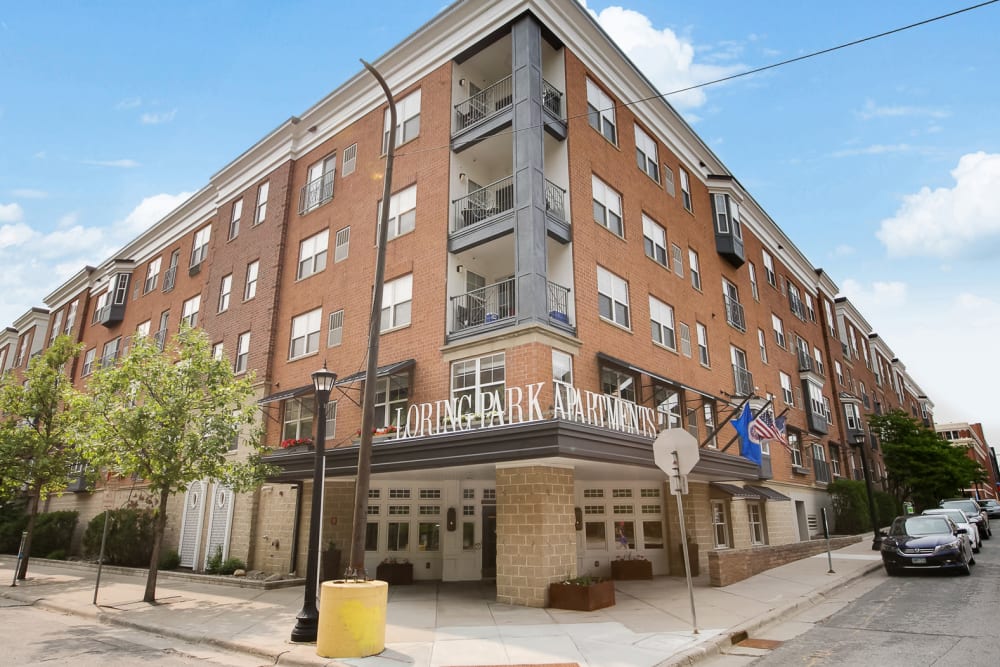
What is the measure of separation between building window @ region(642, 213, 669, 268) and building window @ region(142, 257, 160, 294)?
86.7ft

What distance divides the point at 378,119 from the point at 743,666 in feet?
67.2

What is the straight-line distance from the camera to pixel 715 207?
92.8ft

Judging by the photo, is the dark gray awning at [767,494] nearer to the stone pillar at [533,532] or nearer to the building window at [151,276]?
the stone pillar at [533,532]

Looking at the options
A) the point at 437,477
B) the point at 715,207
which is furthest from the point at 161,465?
the point at 715,207

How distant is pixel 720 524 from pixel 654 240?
1109 cm

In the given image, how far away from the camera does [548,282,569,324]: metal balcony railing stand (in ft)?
52.9

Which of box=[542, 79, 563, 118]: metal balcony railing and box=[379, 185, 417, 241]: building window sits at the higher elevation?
box=[542, 79, 563, 118]: metal balcony railing

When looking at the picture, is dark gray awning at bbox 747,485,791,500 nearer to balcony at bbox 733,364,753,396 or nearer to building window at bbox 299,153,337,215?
balcony at bbox 733,364,753,396

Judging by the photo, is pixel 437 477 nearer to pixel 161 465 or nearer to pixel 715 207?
pixel 161 465

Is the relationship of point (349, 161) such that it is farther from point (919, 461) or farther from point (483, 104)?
point (919, 461)

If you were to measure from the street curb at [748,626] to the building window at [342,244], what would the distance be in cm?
1688

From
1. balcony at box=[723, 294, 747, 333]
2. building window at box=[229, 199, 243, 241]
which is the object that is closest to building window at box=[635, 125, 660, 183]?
balcony at box=[723, 294, 747, 333]

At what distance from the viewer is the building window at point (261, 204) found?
87.6ft

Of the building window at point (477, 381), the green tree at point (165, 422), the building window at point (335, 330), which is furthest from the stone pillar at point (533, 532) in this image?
the building window at point (335, 330)
